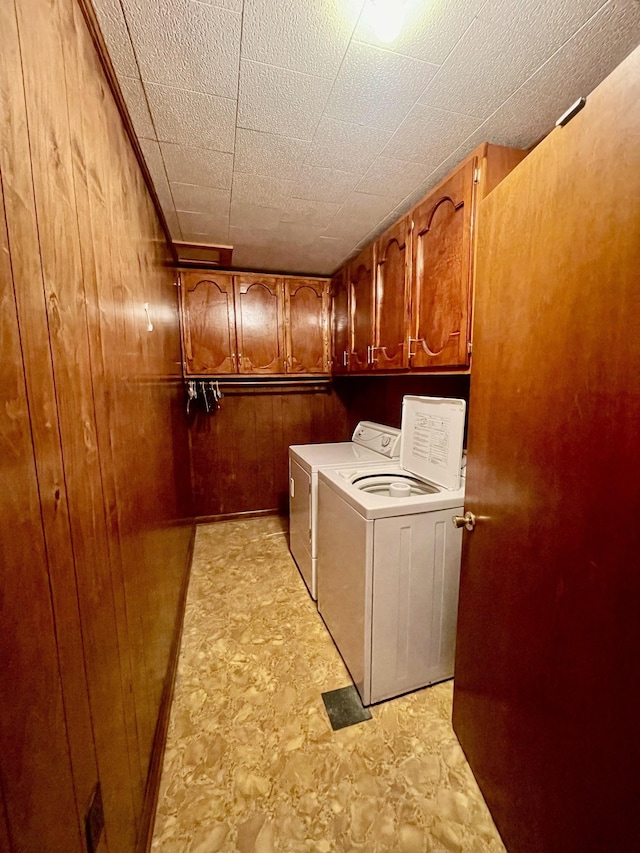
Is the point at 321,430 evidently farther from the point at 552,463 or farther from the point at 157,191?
the point at 552,463

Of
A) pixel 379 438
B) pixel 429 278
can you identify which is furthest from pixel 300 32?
pixel 379 438

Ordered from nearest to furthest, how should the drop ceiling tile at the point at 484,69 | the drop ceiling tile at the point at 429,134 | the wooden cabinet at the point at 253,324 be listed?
the drop ceiling tile at the point at 484,69, the drop ceiling tile at the point at 429,134, the wooden cabinet at the point at 253,324

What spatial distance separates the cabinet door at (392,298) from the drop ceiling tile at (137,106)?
118 centimetres

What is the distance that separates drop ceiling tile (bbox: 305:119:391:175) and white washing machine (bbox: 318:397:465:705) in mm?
1137

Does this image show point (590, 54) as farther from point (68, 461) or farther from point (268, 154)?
point (68, 461)

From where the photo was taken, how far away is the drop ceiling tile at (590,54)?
2.80ft

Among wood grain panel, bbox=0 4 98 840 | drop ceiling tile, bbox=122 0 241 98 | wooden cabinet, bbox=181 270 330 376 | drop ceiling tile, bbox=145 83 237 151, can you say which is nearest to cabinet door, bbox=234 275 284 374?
wooden cabinet, bbox=181 270 330 376

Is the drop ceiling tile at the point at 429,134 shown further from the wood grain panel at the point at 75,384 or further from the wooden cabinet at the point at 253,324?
the wooden cabinet at the point at 253,324

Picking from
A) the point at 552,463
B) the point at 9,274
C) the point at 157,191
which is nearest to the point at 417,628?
the point at 552,463

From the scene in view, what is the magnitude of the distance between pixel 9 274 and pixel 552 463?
3.57 ft

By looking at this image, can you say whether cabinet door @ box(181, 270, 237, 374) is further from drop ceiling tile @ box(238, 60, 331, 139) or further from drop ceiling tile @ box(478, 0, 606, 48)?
drop ceiling tile @ box(478, 0, 606, 48)

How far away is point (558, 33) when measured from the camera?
0.89 metres

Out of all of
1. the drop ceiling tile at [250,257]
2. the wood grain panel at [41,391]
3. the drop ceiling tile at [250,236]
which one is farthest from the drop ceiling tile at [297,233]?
the wood grain panel at [41,391]

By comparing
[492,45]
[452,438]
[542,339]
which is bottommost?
[452,438]
